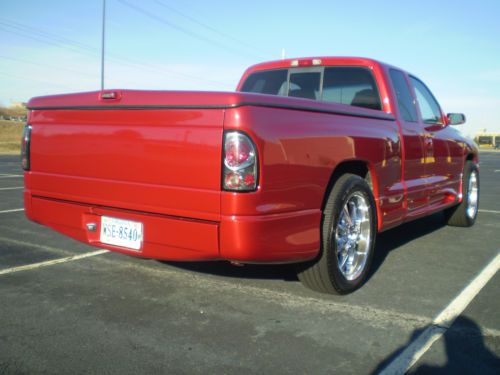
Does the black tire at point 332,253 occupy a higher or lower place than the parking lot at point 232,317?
higher

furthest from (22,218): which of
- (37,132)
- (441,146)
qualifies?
(441,146)

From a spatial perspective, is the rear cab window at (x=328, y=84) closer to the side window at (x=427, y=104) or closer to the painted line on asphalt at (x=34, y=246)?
the side window at (x=427, y=104)

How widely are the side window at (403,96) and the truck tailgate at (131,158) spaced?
8.04ft

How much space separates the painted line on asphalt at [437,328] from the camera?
2.42 m

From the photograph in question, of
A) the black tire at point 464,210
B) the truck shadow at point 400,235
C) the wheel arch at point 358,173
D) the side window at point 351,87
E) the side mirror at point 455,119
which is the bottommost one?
the truck shadow at point 400,235

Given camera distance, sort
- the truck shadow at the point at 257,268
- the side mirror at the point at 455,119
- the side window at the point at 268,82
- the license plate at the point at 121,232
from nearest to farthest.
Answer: the license plate at the point at 121,232 < the truck shadow at the point at 257,268 < the side window at the point at 268,82 < the side mirror at the point at 455,119

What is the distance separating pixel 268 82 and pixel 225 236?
2833mm

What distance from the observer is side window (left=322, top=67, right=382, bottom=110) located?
4.44 m

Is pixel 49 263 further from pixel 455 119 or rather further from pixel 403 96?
pixel 455 119

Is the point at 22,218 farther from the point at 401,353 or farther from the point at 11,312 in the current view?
the point at 401,353

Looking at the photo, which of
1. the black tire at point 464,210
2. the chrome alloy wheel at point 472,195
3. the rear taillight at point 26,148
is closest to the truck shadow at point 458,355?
the rear taillight at point 26,148

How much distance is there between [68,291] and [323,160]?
1975mm

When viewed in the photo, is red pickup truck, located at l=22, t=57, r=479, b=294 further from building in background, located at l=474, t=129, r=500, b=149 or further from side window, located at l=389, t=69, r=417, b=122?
building in background, located at l=474, t=129, r=500, b=149

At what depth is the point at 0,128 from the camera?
52594 mm
